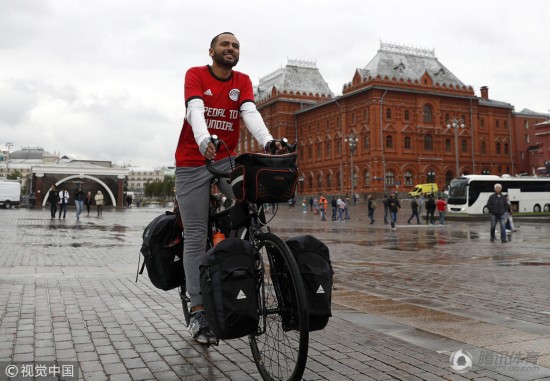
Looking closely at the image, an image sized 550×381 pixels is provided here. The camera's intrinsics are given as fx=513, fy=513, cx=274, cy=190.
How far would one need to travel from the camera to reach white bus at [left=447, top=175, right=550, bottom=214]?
35.9 m

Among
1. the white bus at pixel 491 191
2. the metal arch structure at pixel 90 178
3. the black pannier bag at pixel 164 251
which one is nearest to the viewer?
the black pannier bag at pixel 164 251

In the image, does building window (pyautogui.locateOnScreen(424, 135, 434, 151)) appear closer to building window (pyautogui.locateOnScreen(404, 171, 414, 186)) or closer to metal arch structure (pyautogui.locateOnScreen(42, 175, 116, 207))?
building window (pyautogui.locateOnScreen(404, 171, 414, 186))

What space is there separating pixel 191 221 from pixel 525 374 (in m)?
2.30

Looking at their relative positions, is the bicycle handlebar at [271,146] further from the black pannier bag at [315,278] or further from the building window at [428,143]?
the building window at [428,143]

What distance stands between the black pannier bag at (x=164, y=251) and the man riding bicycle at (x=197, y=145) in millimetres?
195

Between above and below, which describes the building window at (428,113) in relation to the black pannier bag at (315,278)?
above

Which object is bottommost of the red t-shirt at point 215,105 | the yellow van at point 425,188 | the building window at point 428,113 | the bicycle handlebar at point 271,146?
the bicycle handlebar at point 271,146

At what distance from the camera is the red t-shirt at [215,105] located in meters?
3.55

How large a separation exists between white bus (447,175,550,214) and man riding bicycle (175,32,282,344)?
1378 inches

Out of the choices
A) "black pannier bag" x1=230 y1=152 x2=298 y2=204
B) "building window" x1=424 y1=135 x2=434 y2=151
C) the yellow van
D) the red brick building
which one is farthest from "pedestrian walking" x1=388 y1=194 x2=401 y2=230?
"building window" x1=424 y1=135 x2=434 y2=151

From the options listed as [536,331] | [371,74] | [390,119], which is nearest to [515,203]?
[390,119]

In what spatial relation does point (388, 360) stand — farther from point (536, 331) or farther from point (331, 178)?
point (331, 178)

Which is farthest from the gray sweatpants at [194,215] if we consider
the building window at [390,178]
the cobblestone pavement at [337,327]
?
the building window at [390,178]

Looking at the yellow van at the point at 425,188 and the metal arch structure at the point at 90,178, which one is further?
the yellow van at the point at 425,188
